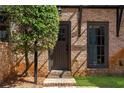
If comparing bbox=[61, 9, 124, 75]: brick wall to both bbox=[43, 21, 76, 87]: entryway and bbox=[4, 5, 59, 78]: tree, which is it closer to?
bbox=[43, 21, 76, 87]: entryway

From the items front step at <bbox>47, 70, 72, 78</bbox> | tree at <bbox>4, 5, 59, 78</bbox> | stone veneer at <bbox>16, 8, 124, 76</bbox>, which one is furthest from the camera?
stone veneer at <bbox>16, 8, 124, 76</bbox>

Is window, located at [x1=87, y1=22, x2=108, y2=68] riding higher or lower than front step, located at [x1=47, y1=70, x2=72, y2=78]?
higher

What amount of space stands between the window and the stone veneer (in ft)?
0.65

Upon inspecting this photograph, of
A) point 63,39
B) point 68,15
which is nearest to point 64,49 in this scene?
point 63,39

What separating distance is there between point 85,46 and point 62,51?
0.94 meters

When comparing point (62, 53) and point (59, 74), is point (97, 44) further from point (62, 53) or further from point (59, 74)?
point (59, 74)

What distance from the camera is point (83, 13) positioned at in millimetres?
12352

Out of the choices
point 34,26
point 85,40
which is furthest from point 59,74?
point 34,26

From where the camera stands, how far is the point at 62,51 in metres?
12.5

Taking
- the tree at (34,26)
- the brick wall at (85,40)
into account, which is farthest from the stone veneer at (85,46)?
the tree at (34,26)

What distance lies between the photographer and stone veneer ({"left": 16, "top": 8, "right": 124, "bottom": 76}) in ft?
40.2

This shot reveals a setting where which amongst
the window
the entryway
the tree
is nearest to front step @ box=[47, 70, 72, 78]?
the entryway

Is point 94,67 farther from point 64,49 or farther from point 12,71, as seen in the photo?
point 12,71

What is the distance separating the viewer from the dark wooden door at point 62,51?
12.4 metres
